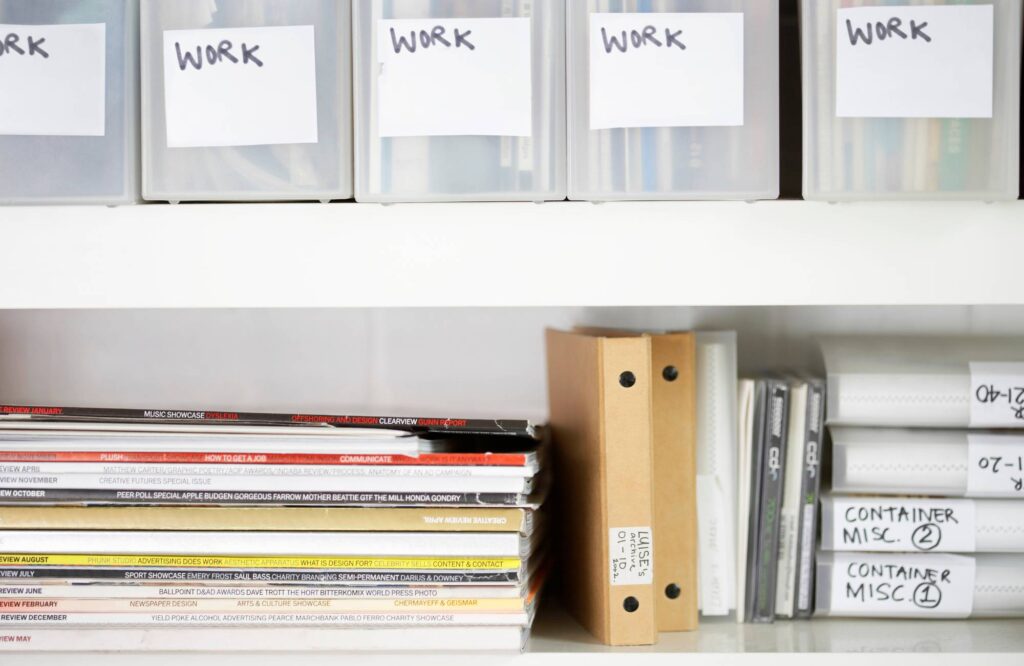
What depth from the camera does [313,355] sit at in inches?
42.6

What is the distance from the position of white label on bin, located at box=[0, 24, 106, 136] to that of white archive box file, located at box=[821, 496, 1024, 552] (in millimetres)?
746

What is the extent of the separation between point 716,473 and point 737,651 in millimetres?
166

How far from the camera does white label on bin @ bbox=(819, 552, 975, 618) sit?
0.88 m

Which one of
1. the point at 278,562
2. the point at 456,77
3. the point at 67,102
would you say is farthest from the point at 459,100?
the point at 278,562

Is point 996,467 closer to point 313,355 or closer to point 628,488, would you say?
point 628,488

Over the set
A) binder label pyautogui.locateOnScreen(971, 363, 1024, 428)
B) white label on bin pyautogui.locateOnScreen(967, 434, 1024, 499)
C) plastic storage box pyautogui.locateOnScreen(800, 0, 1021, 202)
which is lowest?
white label on bin pyautogui.locateOnScreen(967, 434, 1024, 499)

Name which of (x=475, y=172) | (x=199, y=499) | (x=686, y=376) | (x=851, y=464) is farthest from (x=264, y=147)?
(x=851, y=464)

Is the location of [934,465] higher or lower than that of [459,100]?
lower

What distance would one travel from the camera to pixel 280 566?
0.79m

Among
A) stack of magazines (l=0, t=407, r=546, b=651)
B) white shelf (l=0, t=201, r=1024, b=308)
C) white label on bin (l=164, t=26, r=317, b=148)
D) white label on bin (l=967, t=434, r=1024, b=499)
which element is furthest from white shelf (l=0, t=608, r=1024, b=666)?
white label on bin (l=164, t=26, r=317, b=148)

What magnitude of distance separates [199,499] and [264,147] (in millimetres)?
305

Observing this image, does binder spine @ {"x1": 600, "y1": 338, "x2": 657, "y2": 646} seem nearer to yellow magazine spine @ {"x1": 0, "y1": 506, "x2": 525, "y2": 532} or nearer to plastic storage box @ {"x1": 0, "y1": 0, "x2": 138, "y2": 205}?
yellow magazine spine @ {"x1": 0, "y1": 506, "x2": 525, "y2": 532}

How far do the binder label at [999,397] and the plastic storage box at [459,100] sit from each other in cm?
46

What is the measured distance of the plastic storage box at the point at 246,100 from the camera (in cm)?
72
